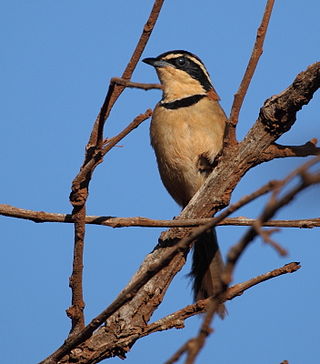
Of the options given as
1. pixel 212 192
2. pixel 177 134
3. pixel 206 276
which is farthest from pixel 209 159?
pixel 212 192

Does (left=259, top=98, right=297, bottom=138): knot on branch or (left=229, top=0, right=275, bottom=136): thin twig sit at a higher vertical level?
(left=229, top=0, right=275, bottom=136): thin twig

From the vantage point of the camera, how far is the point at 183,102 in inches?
212

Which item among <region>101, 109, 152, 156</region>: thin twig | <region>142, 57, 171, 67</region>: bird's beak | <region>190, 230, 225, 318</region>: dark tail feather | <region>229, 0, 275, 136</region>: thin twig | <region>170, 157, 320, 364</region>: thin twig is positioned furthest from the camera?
<region>142, 57, 171, 67</region>: bird's beak

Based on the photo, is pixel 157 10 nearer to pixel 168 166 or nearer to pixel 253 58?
pixel 253 58

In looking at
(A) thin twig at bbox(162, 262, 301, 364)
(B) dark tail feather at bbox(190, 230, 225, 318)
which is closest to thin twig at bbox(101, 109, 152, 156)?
Result: (A) thin twig at bbox(162, 262, 301, 364)

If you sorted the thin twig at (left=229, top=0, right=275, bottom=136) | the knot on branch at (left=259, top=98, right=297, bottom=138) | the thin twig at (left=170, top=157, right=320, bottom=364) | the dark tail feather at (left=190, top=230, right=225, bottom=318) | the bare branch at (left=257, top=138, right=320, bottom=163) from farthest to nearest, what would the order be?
the dark tail feather at (left=190, top=230, right=225, bottom=318), the bare branch at (left=257, top=138, right=320, bottom=163), the knot on branch at (left=259, top=98, right=297, bottom=138), the thin twig at (left=229, top=0, right=275, bottom=136), the thin twig at (left=170, top=157, right=320, bottom=364)

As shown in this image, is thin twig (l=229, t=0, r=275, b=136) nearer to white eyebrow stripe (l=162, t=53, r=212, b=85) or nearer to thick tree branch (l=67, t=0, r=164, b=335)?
thick tree branch (l=67, t=0, r=164, b=335)

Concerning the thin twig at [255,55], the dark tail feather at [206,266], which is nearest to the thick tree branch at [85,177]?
the thin twig at [255,55]

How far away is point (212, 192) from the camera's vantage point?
3551mm

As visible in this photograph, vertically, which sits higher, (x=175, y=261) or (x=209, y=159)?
(x=209, y=159)

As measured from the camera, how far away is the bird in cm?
502

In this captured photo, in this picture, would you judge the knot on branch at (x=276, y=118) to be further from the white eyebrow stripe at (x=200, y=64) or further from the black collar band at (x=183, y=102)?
the white eyebrow stripe at (x=200, y=64)

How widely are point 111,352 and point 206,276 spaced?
1389mm

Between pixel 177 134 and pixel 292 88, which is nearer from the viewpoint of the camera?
pixel 292 88
